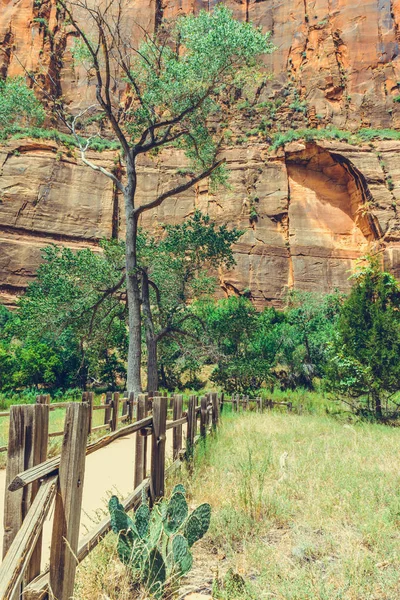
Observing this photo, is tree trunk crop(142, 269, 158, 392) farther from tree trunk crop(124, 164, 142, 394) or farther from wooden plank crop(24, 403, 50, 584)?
wooden plank crop(24, 403, 50, 584)

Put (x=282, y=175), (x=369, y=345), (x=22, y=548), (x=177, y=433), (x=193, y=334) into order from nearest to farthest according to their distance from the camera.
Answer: (x=22, y=548), (x=177, y=433), (x=369, y=345), (x=193, y=334), (x=282, y=175)

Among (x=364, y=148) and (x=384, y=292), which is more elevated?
(x=364, y=148)

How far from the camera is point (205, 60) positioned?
Answer: 15531mm

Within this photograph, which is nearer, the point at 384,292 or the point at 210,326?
the point at 384,292

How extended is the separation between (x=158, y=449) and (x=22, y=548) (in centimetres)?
277

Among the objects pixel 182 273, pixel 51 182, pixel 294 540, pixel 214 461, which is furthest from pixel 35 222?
pixel 294 540

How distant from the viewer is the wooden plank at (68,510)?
2.21m

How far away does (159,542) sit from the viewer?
10.6 ft

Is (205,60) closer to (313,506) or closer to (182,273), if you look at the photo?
(182,273)

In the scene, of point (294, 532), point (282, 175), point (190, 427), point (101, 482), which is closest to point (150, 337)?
point (190, 427)

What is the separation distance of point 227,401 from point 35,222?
2650 centimetres

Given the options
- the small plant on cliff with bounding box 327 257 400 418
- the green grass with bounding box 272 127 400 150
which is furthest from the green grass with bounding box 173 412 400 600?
the green grass with bounding box 272 127 400 150

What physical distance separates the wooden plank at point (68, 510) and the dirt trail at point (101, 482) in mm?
1248

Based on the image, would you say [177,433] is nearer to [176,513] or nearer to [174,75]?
[176,513]
